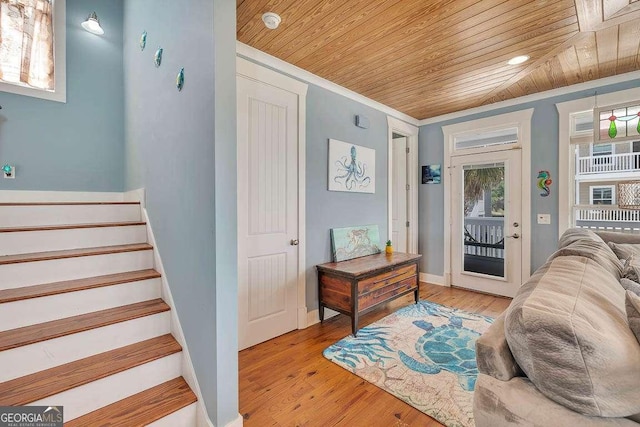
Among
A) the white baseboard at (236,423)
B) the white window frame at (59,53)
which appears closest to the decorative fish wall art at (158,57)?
the white window frame at (59,53)

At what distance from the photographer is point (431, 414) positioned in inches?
67.2

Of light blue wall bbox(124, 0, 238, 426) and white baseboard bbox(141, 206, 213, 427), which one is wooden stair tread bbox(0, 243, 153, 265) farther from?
light blue wall bbox(124, 0, 238, 426)

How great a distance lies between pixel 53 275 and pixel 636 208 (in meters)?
5.19

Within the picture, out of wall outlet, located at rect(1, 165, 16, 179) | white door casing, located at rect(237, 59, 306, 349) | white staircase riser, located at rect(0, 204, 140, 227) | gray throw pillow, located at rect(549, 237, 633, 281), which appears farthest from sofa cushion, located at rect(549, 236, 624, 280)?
wall outlet, located at rect(1, 165, 16, 179)

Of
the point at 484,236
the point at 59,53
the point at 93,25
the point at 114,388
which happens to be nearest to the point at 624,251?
the point at 484,236

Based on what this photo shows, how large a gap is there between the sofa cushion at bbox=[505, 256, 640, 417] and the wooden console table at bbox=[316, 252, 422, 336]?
1.79 metres

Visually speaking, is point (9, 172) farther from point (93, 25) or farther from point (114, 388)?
point (114, 388)

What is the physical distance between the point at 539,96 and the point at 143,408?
15.9 feet

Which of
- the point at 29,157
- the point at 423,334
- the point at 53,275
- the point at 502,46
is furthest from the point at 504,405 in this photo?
the point at 29,157

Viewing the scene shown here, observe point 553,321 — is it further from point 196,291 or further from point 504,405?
point 196,291

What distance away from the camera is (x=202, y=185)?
1526mm

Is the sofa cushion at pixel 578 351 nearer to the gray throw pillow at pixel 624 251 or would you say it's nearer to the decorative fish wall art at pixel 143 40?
the gray throw pillow at pixel 624 251

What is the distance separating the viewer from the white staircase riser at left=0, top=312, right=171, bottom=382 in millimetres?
1407

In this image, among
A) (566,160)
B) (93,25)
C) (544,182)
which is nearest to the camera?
(93,25)
